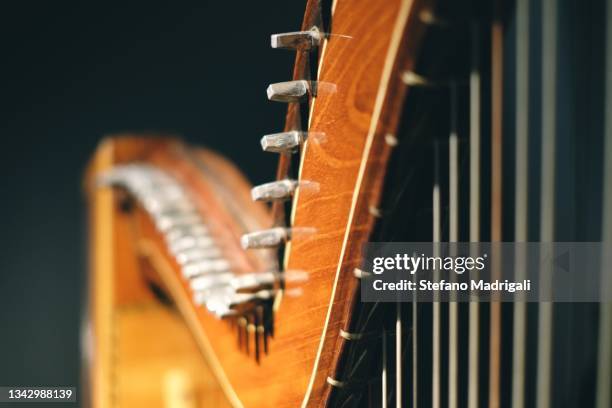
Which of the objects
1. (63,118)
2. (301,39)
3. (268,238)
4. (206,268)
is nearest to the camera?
(301,39)

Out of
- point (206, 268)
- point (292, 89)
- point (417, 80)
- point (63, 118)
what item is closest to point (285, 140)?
point (292, 89)

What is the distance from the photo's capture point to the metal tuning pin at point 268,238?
0.69 metres

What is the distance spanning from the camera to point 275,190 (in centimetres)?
66

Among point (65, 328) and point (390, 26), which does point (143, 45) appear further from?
point (390, 26)

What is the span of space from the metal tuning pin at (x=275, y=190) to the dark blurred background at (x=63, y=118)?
69.7 inches

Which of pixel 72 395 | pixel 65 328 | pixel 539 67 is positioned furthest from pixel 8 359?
pixel 539 67

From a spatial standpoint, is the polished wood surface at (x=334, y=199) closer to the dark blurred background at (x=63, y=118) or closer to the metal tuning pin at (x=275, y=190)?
the metal tuning pin at (x=275, y=190)

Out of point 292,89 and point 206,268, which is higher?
point 292,89

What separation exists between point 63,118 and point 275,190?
2334 mm

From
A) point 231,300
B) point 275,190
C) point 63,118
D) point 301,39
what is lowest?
point 231,300

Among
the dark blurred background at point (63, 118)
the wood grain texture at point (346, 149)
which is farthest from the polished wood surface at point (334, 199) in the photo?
the dark blurred background at point (63, 118)

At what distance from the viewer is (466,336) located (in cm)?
60

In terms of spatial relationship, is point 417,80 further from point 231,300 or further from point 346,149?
point 231,300

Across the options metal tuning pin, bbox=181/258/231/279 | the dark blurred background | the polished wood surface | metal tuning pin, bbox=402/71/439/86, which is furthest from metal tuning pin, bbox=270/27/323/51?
the dark blurred background
